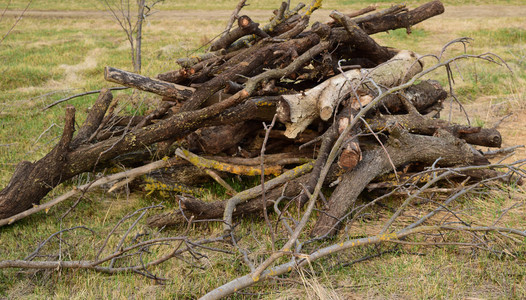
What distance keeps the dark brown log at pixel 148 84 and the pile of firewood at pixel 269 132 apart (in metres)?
0.01

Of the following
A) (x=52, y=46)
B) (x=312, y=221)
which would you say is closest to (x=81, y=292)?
(x=312, y=221)

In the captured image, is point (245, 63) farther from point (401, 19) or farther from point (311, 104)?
point (401, 19)

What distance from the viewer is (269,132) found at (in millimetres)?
4734

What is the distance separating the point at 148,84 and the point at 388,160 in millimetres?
2635

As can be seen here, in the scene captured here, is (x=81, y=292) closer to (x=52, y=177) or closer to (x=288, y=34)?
(x=52, y=177)

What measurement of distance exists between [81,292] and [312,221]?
7.03ft

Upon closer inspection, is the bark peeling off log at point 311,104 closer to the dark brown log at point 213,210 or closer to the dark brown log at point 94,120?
the dark brown log at point 213,210

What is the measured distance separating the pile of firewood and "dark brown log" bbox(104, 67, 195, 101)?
0.01 metres

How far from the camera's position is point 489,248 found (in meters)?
3.51

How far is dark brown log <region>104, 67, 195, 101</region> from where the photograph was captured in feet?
14.4

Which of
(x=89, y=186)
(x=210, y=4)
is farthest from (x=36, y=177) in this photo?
(x=210, y=4)

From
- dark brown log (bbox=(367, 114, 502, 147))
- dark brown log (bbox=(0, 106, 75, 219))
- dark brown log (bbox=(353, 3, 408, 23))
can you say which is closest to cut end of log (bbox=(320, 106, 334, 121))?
dark brown log (bbox=(367, 114, 502, 147))

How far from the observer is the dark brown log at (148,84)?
14.4 feet

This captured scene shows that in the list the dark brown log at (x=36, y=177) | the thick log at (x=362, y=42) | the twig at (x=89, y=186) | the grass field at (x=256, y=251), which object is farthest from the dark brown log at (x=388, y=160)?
the dark brown log at (x=36, y=177)
